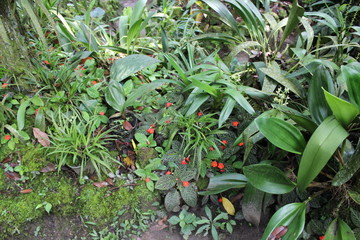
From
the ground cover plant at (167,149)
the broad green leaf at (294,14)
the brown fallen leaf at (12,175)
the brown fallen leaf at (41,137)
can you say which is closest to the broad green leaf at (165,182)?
the ground cover plant at (167,149)

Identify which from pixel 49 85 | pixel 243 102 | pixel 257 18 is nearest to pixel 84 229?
pixel 49 85

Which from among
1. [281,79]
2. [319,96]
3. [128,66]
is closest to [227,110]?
[281,79]

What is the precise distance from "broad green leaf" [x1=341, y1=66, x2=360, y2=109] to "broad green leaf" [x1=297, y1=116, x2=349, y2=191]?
0.14m

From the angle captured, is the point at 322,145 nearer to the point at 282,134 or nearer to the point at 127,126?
the point at 282,134

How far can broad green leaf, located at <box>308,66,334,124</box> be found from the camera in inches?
70.7

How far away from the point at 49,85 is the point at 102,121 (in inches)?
19.8

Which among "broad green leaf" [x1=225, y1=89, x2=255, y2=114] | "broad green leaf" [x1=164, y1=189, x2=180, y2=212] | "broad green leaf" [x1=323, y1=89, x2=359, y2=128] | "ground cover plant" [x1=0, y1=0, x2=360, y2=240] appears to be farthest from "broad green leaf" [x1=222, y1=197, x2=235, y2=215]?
"broad green leaf" [x1=323, y1=89, x2=359, y2=128]

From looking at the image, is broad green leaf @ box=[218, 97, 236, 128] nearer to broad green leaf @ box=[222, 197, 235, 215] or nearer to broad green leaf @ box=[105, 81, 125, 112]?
broad green leaf @ box=[222, 197, 235, 215]

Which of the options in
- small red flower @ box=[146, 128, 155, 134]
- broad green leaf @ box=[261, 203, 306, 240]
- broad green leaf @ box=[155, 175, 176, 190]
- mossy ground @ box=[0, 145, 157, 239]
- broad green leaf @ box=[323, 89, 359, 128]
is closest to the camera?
broad green leaf @ box=[323, 89, 359, 128]

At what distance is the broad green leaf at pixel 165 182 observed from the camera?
6.73 feet

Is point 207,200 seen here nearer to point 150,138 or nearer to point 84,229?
point 150,138

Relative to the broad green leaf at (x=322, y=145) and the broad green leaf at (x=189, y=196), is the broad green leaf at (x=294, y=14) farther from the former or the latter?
the broad green leaf at (x=189, y=196)

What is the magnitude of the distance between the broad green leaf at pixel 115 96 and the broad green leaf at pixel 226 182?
34.6 inches

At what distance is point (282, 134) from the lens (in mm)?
1655
